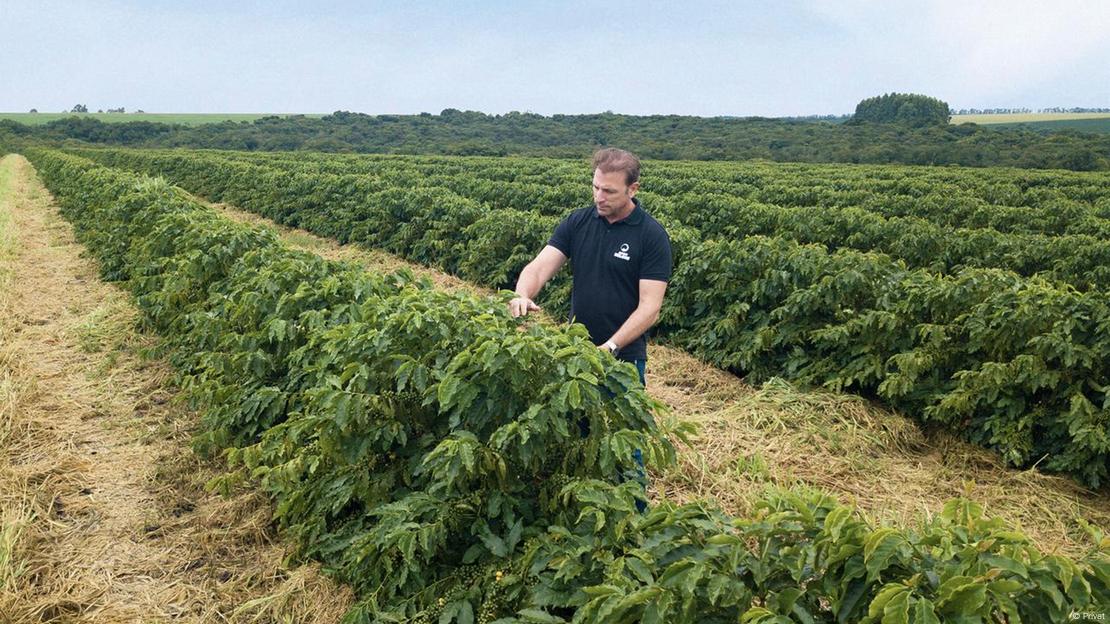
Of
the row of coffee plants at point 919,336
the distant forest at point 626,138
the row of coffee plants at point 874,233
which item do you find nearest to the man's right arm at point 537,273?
the row of coffee plants at point 919,336

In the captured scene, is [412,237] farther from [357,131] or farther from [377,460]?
[357,131]

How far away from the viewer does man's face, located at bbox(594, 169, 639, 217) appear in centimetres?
354

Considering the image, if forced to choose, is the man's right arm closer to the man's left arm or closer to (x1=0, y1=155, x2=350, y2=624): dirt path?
the man's left arm

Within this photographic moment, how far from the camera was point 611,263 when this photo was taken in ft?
12.4

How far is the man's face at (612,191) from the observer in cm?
354

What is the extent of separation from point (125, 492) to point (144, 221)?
5.77 meters

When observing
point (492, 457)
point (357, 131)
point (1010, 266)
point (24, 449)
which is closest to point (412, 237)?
point (24, 449)

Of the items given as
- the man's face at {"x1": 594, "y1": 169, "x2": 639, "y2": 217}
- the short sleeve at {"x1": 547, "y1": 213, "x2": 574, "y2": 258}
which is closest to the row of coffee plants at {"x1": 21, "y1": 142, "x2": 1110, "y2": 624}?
the short sleeve at {"x1": 547, "y1": 213, "x2": 574, "y2": 258}

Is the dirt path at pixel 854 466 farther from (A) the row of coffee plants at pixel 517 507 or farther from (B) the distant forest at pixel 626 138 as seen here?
(B) the distant forest at pixel 626 138

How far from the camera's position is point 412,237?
43.2 feet

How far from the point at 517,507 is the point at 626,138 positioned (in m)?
71.0

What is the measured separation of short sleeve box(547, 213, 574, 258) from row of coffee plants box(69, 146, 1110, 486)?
3206mm

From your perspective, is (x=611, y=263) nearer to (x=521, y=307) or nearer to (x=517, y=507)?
(x=521, y=307)

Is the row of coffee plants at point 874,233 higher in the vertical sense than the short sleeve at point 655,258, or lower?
lower
